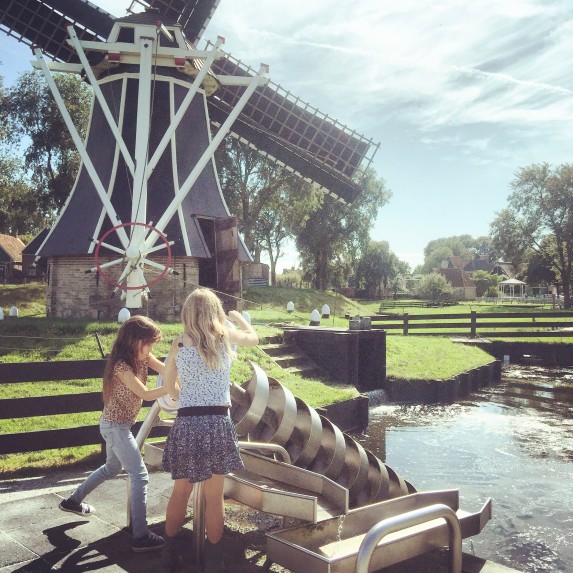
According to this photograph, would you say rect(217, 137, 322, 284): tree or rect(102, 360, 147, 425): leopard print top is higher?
rect(217, 137, 322, 284): tree

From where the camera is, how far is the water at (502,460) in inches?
256

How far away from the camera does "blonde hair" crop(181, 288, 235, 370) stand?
3.85 m

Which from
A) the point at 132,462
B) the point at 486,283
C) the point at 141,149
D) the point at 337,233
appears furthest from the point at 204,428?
the point at 486,283

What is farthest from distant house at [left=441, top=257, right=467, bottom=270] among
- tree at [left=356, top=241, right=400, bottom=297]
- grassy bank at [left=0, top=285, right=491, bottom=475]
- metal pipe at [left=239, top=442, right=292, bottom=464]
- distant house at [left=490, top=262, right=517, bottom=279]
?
metal pipe at [left=239, top=442, right=292, bottom=464]

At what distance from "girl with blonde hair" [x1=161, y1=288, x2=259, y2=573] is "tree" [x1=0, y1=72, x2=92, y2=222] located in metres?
32.4

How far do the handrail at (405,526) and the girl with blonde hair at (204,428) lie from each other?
43.9 inches

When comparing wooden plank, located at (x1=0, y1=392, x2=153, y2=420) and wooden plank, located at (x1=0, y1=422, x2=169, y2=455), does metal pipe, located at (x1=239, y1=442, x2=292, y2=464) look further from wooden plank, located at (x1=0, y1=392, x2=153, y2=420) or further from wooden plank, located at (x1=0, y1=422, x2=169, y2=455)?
wooden plank, located at (x1=0, y1=392, x2=153, y2=420)

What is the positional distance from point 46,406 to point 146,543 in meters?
3.14

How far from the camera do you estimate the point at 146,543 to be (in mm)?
4297

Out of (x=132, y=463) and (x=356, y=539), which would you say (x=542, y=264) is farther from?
(x=132, y=463)

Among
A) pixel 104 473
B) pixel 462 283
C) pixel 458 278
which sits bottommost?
pixel 104 473

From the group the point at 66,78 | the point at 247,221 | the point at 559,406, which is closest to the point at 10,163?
the point at 66,78

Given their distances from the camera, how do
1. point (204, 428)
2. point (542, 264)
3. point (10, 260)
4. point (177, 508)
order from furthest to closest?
point (542, 264) → point (10, 260) → point (177, 508) → point (204, 428)

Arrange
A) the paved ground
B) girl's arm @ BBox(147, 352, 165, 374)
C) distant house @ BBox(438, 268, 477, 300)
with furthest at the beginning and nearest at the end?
distant house @ BBox(438, 268, 477, 300) < girl's arm @ BBox(147, 352, 165, 374) < the paved ground
